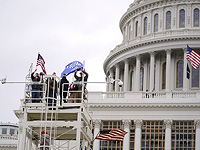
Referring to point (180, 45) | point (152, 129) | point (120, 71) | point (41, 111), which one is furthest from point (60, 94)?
point (120, 71)

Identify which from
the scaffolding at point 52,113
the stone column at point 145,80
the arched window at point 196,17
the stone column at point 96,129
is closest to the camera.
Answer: the scaffolding at point 52,113

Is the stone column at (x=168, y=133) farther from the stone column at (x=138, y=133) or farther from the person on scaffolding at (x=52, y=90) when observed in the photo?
the person on scaffolding at (x=52, y=90)

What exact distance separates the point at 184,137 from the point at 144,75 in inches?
934

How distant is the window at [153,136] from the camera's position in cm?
6147

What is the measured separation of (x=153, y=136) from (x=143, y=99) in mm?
4024

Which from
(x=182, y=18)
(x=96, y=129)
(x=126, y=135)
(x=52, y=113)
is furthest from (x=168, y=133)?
(x=182, y=18)

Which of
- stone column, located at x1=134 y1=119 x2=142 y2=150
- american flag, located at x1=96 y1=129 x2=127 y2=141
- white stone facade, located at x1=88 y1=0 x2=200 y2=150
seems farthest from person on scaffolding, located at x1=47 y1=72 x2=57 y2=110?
stone column, located at x1=134 y1=119 x2=142 y2=150

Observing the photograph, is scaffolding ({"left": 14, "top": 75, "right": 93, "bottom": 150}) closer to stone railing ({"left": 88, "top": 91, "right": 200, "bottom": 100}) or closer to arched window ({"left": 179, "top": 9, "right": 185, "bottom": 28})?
stone railing ({"left": 88, "top": 91, "right": 200, "bottom": 100})

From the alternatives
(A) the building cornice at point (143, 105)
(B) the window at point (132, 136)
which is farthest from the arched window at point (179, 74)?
(B) the window at point (132, 136)

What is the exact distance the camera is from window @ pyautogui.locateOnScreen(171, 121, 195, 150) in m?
60.8

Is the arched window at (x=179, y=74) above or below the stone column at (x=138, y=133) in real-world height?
above

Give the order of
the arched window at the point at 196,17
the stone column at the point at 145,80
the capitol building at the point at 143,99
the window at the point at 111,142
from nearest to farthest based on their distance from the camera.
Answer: the capitol building at the point at 143,99, the window at the point at 111,142, the stone column at the point at 145,80, the arched window at the point at 196,17

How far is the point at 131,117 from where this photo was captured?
2472 inches

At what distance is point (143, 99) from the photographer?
63.6m
